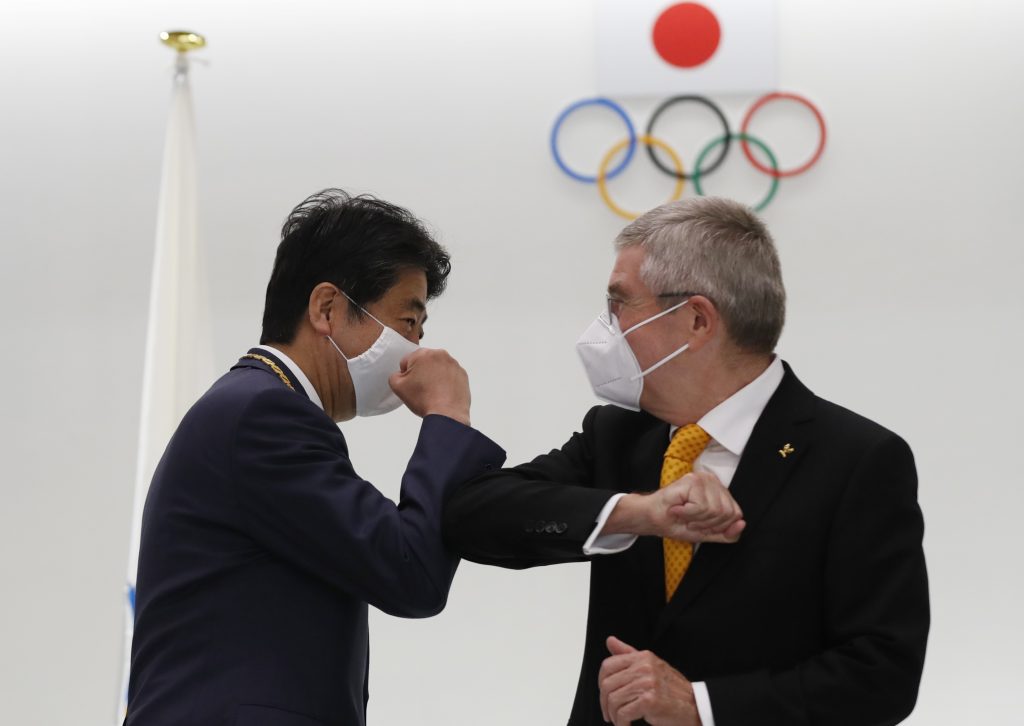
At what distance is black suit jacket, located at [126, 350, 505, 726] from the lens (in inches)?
72.1

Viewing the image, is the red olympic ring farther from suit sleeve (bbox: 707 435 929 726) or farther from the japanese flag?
suit sleeve (bbox: 707 435 929 726)

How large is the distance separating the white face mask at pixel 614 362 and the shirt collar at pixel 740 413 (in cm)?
12

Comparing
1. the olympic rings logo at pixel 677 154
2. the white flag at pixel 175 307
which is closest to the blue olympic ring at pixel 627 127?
the olympic rings logo at pixel 677 154

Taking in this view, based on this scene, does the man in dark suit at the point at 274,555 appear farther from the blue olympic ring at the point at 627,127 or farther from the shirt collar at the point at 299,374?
the blue olympic ring at the point at 627,127

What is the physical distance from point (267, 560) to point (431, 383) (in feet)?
1.42

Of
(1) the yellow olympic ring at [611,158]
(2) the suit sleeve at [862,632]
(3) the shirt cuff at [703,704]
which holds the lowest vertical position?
(3) the shirt cuff at [703,704]

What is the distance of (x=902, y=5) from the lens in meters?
4.73

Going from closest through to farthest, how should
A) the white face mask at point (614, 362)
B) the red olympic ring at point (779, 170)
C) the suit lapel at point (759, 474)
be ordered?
the suit lapel at point (759, 474) → the white face mask at point (614, 362) → the red olympic ring at point (779, 170)

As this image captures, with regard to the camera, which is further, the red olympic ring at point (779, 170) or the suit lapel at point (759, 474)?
the red olympic ring at point (779, 170)

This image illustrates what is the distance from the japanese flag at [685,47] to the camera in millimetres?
4715

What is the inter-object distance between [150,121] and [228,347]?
1.04 metres

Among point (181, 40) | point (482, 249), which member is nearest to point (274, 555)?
point (181, 40)

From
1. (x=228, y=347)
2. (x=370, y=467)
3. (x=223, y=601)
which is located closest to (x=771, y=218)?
(x=370, y=467)

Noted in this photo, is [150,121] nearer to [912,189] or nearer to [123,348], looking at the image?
[123,348]
